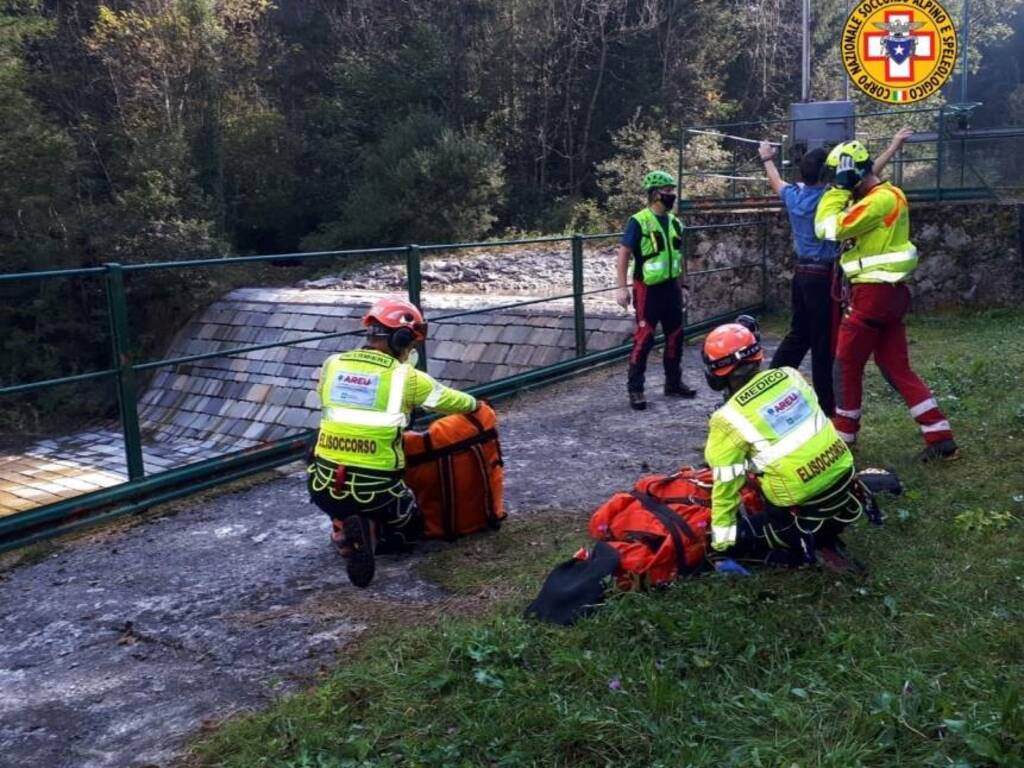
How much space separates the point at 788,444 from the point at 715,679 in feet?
3.59

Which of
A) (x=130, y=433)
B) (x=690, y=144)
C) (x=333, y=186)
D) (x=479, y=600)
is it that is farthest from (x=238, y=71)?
(x=479, y=600)

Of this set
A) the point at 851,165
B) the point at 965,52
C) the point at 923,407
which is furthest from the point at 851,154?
the point at 965,52

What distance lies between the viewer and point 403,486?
5012 millimetres

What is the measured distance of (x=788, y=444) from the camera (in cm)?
419

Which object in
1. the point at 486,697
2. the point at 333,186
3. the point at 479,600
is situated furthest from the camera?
the point at 333,186

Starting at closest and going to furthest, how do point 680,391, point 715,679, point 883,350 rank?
point 715,679 → point 883,350 → point 680,391

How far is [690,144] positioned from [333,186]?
1034 centimetres

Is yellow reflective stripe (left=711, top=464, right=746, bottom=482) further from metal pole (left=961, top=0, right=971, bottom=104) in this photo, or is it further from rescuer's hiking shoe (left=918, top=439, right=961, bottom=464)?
metal pole (left=961, top=0, right=971, bottom=104)

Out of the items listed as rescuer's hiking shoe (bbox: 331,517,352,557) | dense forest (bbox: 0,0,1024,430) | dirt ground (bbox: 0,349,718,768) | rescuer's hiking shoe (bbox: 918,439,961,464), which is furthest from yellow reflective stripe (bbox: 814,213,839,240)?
dense forest (bbox: 0,0,1024,430)

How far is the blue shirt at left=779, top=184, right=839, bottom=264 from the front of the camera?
6738mm

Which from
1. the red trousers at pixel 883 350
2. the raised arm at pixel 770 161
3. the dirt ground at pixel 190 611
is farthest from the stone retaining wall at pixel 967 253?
the red trousers at pixel 883 350

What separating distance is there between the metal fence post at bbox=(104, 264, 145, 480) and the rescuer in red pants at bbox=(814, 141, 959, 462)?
402 centimetres

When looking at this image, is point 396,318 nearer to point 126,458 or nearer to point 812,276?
point 126,458

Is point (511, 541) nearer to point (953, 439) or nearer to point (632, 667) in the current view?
point (632, 667)
